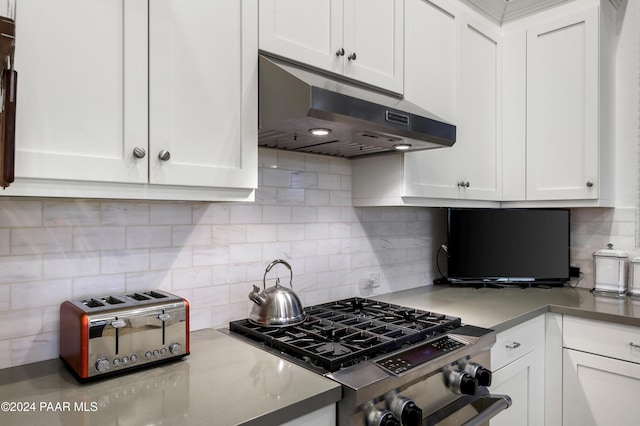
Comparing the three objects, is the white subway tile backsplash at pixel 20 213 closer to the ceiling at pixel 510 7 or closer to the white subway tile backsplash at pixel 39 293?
the white subway tile backsplash at pixel 39 293

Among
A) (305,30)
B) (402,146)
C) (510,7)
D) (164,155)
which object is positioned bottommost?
(164,155)

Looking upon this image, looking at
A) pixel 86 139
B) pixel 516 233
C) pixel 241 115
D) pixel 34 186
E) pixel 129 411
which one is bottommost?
pixel 129 411

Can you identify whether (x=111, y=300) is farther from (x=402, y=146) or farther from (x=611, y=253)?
(x=611, y=253)

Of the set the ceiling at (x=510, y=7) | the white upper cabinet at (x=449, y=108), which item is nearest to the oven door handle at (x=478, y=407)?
the white upper cabinet at (x=449, y=108)

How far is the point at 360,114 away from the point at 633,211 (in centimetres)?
195

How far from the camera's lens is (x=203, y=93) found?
1.24m

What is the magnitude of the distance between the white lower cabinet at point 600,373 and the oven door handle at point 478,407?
2.16ft

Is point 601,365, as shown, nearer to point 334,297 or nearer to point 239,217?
point 334,297

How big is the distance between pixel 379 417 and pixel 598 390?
1382 millimetres

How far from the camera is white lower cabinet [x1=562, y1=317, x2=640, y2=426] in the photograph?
184 cm

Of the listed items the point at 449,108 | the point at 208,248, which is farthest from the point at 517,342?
the point at 208,248

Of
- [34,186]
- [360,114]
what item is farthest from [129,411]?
[360,114]

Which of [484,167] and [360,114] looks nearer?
[360,114]

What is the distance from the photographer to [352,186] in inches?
84.9
